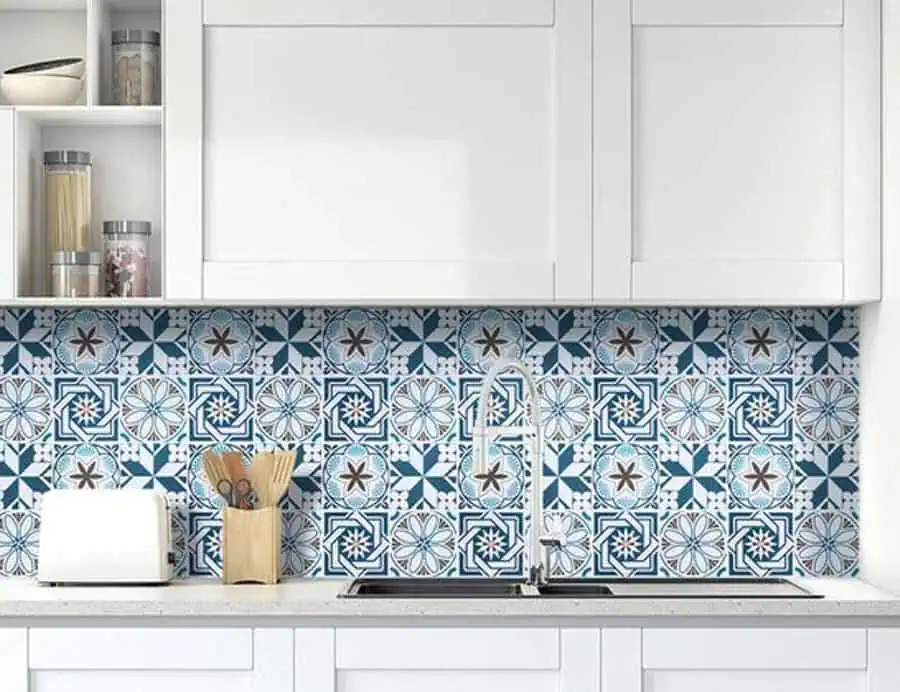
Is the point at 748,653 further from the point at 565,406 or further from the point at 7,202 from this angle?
the point at 7,202

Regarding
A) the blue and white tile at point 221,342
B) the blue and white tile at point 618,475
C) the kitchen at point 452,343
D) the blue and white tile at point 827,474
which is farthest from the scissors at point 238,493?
the blue and white tile at point 827,474

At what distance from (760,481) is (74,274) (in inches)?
61.9

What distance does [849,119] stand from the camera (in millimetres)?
3037

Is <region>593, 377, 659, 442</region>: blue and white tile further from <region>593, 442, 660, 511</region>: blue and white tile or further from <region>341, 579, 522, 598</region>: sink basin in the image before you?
<region>341, 579, 522, 598</region>: sink basin

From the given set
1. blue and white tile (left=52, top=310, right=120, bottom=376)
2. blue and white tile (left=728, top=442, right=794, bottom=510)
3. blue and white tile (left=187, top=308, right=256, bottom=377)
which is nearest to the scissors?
blue and white tile (left=187, top=308, right=256, bottom=377)

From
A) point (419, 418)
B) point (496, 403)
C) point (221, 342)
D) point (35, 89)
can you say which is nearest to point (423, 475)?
point (419, 418)

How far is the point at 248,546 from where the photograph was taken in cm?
319

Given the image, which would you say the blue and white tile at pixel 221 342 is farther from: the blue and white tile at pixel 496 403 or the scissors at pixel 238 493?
the blue and white tile at pixel 496 403

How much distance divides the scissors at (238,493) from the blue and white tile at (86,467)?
28cm

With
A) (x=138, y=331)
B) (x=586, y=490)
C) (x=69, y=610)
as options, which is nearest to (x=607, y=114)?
(x=586, y=490)

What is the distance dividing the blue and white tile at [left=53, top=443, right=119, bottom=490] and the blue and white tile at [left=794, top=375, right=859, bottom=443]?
155 cm

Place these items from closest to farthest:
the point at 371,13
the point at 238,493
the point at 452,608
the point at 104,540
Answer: the point at 452,608, the point at 371,13, the point at 104,540, the point at 238,493

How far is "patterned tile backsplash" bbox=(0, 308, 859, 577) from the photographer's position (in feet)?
10.9

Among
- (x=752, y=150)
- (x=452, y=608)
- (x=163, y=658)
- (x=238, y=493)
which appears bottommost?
(x=163, y=658)
